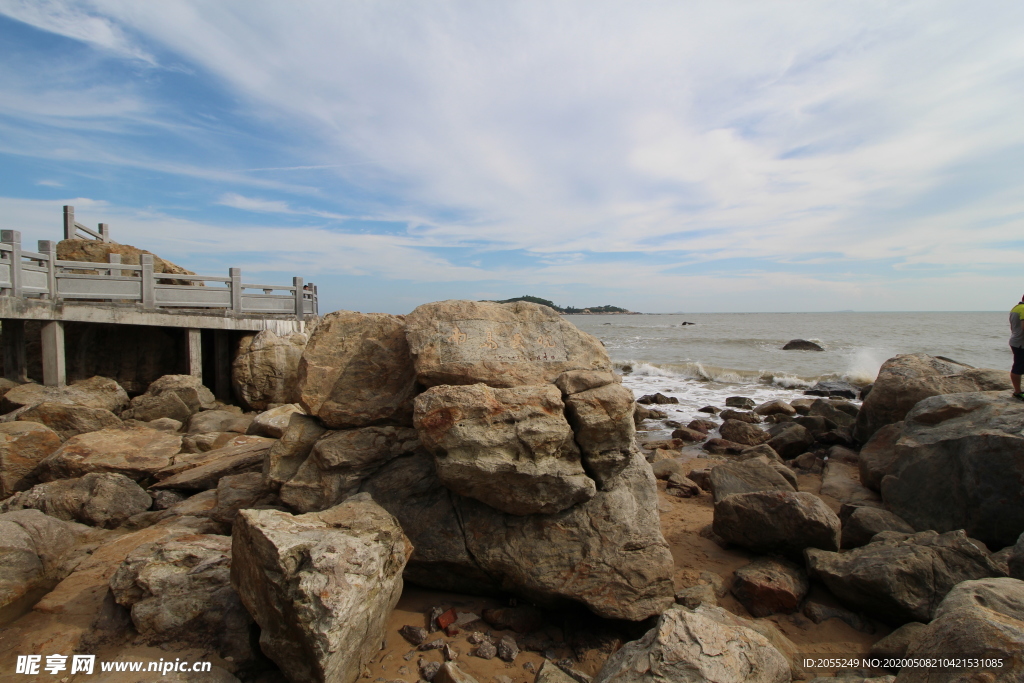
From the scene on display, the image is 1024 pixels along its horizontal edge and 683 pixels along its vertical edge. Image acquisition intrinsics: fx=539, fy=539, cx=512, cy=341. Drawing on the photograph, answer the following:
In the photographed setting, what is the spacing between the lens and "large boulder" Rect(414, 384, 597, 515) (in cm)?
431

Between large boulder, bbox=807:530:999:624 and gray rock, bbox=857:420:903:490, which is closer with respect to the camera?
large boulder, bbox=807:530:999:624

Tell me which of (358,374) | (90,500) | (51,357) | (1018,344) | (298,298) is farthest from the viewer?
(298,298)

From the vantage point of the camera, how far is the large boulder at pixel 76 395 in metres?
9.05

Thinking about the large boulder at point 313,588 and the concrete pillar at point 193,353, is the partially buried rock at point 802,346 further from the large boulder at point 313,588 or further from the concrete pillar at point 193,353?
the large boulder at point 313,588

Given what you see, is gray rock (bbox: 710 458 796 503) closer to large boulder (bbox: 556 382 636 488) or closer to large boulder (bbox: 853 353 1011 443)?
large boulder (bbox: 556 382 636 488)

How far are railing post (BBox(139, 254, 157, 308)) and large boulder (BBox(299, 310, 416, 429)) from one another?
26.7 feet

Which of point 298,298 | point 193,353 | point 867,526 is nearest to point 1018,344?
point 867,526

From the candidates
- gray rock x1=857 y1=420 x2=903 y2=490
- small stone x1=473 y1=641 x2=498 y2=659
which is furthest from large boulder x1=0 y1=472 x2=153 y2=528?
gray rock x1=857 y1=420 x2=903 y2=490

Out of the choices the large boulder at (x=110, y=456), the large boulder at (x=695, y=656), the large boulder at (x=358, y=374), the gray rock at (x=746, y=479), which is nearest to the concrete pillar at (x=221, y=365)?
the large boulder at (x=110, y=456)

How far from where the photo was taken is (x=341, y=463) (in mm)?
5035

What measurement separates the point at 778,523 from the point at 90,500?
7.26 m

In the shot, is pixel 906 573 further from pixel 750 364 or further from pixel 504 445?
pixel 750 364

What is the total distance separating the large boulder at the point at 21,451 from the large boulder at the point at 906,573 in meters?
8.95

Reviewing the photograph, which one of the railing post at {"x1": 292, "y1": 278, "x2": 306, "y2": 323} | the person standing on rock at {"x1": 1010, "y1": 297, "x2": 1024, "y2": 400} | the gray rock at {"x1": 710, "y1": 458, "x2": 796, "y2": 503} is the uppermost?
the railing post at {"x1": 292, "y1": 278, "x2": 306, "y2": 323}
